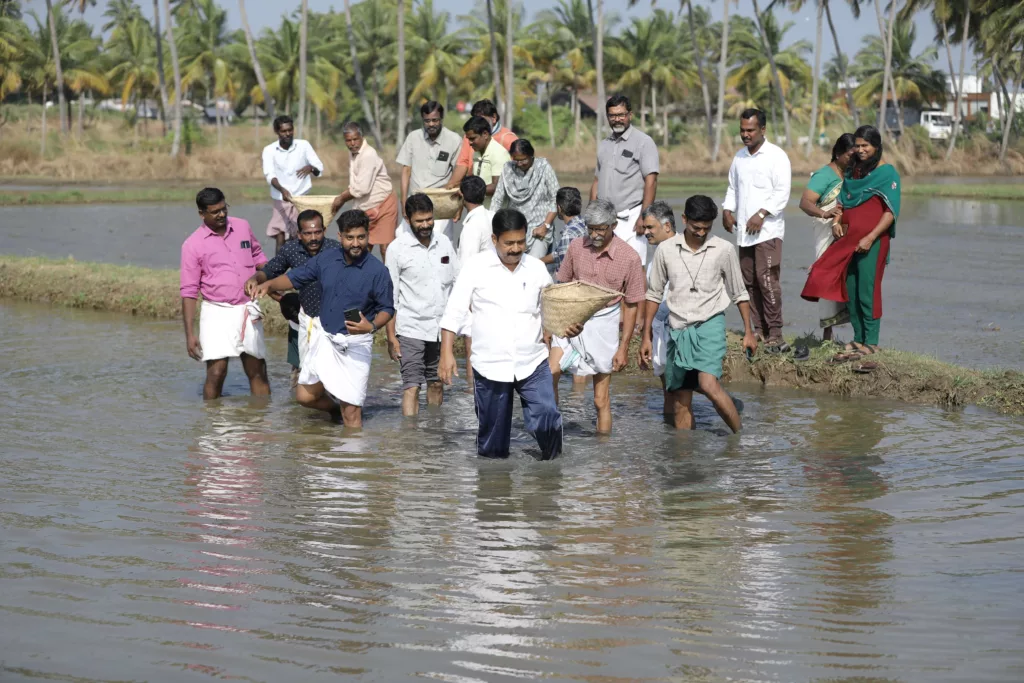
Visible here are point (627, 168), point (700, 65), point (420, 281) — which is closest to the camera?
point (420, 281)

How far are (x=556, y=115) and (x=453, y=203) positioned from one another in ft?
200

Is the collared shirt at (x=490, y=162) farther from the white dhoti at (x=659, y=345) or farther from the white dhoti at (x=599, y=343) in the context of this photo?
the white dhoti at (x=599, y=343)

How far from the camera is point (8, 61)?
5812cm

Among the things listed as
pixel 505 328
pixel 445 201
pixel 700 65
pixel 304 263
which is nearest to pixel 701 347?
pixel 505 328

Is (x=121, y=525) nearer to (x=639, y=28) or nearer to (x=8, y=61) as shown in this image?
(x=8, y=61)

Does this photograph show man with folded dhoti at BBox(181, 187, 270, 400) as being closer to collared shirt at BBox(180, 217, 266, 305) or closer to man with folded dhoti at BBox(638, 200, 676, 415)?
collared shirt at BBox(180, 217, 266, 305)

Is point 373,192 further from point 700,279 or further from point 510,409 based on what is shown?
point 510,409

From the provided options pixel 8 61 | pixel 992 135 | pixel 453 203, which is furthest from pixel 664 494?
pixel 8 61

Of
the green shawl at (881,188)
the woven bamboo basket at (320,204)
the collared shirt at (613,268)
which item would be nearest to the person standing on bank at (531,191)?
the woven bamboo basket at (320,204)

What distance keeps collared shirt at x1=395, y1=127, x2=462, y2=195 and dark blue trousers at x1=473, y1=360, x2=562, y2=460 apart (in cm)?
456

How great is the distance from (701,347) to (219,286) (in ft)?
12.2

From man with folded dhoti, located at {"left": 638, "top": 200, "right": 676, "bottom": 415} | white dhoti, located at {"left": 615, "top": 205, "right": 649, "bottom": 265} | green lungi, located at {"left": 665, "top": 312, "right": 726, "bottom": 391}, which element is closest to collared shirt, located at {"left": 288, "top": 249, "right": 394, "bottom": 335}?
man with folded dhoti, located at {"left": 638, "top": 200, "right": 676, "bottom": 415}

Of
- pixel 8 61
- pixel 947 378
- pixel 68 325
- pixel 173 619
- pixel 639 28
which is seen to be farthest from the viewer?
pixel 639 28

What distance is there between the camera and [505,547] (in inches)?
228
